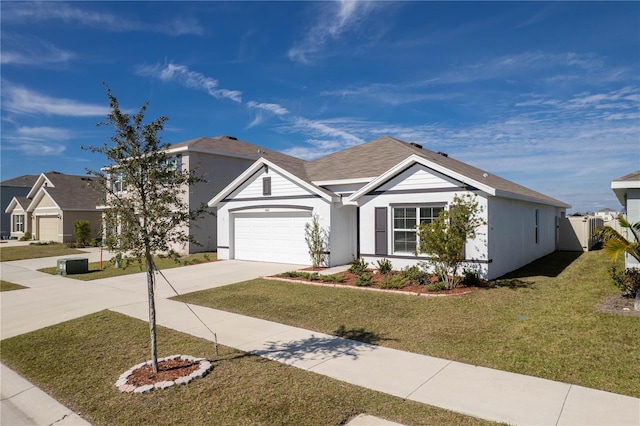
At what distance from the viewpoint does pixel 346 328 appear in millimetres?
7809

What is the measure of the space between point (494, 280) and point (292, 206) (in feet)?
27.8

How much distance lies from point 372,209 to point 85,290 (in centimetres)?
1013

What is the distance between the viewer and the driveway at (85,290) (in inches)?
380

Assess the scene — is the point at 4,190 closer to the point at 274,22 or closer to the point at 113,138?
the point at 274,22

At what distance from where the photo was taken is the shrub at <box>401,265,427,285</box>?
37.9ft

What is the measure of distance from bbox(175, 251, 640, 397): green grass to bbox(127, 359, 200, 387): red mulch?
9.03 ft

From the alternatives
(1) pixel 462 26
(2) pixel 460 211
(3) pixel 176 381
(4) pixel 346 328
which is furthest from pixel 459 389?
(1) pixel 462 26

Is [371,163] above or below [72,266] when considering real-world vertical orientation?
above

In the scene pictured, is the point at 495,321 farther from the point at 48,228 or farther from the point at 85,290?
the point at 48,228

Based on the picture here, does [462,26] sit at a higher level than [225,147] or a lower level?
higher

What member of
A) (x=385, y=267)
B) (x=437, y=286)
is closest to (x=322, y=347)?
(x=437, y=286)

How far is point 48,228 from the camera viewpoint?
3488 cm

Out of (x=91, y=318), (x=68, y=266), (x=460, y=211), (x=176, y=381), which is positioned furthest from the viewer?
(x=68, y=266)

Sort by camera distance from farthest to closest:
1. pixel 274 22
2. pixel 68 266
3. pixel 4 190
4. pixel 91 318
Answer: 1. pixel 4 190
2. pixel 68 266
3. pixel 274 22
4. pixel 91 318
